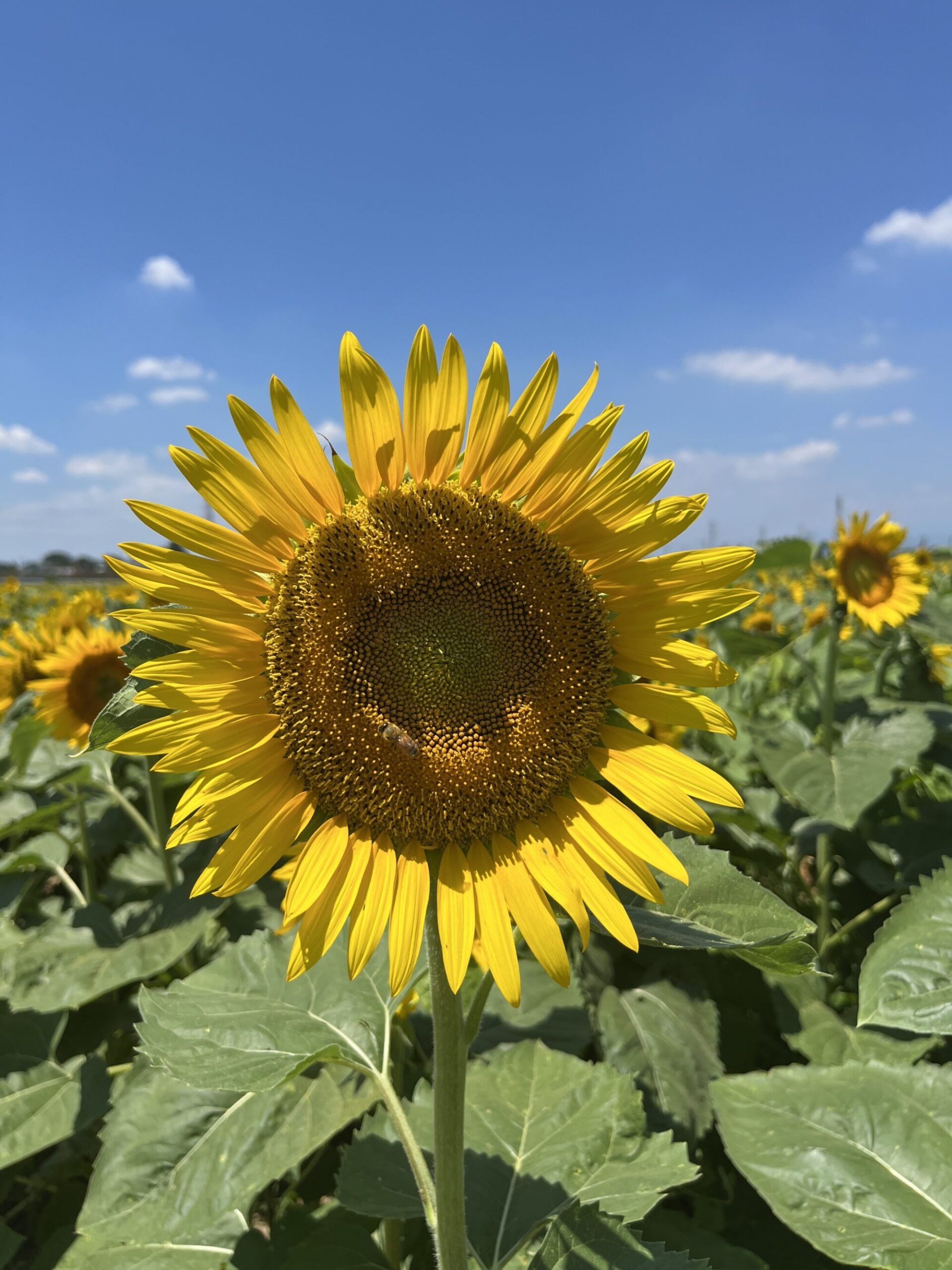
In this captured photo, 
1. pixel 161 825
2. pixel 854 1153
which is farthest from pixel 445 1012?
pixel 161 825

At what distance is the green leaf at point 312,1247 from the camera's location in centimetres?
205

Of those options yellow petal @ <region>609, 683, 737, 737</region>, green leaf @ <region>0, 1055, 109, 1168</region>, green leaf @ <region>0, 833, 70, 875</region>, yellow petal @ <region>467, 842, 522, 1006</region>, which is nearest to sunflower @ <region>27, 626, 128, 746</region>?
green leaf @ <region>0, 833, 70, 875</region>

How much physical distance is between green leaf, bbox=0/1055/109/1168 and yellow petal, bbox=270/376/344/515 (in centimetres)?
228

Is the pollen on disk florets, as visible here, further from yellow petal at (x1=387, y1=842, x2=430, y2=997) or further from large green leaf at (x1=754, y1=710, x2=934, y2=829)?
large green leaf at (x1=754, y1=710, x2=934, y2=829)

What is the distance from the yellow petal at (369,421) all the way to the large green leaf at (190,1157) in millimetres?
1552

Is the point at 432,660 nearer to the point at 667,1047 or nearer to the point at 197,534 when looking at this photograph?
the point at 197,534

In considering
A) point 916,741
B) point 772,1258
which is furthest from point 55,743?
point 916,741

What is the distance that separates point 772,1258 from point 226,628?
2630 millimetres

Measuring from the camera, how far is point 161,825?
3.75 meters

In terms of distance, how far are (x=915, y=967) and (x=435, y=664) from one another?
1247 mm

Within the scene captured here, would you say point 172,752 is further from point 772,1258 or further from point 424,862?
point 772,1258

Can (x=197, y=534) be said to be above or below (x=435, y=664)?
above

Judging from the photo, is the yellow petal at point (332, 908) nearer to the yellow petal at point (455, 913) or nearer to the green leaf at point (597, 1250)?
the yellow petal at point (455, 913)

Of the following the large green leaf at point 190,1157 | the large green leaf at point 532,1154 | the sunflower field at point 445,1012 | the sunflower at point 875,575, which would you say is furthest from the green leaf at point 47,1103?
the sunflower at point 875,575
